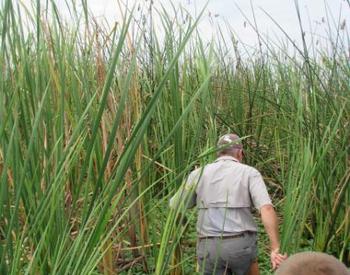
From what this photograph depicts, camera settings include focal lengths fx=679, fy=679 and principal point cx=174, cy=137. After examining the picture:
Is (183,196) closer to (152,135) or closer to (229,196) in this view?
(229,196)

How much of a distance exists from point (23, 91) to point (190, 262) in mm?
2836

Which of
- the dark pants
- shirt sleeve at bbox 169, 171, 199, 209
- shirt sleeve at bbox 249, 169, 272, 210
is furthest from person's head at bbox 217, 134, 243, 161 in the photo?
shirt sleeve at bbox 169, 171, 199, 209

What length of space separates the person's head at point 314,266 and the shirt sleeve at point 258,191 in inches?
104

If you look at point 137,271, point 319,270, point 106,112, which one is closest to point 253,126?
point 137,271

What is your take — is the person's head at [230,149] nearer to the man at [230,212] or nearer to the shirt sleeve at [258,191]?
Answer: the man at [230,212]

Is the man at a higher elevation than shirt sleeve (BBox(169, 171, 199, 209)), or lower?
lower

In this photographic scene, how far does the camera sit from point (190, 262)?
185 inches

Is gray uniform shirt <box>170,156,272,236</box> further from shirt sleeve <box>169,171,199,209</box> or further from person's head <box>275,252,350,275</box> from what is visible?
person's head <box>275,252,350,275</box>

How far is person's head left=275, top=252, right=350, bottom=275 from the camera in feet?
3.69

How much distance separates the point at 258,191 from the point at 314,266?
8.91ft

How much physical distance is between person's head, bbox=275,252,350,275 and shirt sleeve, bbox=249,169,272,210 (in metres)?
2.64

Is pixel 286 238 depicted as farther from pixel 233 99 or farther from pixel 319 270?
pixel 233 99

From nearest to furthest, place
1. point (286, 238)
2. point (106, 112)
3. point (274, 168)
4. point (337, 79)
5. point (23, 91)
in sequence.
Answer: point (23, 91), point (286, 238), point (106, 112), point (337, 79), point (274, 168)

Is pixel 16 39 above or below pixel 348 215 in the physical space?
above
